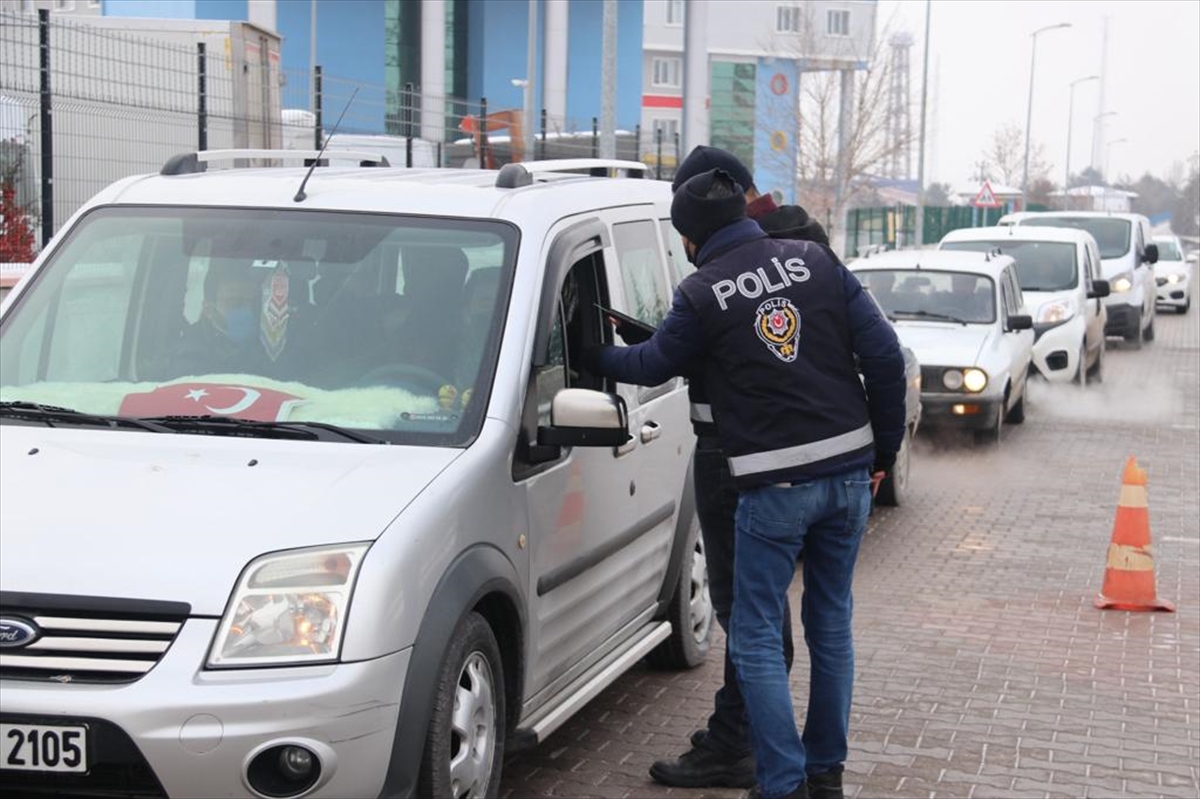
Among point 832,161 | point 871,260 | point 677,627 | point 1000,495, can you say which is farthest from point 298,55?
point 677,627

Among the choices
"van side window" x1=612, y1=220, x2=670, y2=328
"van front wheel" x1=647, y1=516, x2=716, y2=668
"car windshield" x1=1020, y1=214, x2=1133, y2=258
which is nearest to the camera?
"van side window" x1=612, y1=220, x2=670, y2=328

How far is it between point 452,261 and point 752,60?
84852 millimetres

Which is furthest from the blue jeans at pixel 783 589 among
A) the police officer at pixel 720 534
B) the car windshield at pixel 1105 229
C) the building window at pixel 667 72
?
the building window at pixel 667 72

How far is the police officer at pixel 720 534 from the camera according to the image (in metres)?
5.38

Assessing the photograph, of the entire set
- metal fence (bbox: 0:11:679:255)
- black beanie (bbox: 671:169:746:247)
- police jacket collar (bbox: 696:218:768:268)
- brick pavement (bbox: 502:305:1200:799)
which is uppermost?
metal fence (bbox: 0:11:679:255)

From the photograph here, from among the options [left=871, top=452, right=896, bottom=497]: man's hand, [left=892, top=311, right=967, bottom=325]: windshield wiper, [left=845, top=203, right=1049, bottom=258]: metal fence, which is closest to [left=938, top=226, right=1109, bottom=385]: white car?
[left=892, top=311, right=967, bottom=325]: windshield wiper

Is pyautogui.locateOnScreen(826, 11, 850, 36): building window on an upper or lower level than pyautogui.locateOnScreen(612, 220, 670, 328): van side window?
upper

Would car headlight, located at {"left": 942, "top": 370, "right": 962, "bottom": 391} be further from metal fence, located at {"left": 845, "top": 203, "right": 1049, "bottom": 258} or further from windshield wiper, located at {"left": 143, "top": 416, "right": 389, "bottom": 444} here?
metal fence, located at {"left": 845, "top": 203, "right": 1049, "bottom": 258}

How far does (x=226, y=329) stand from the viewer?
5117 mm

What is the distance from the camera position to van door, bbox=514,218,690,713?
199 inches

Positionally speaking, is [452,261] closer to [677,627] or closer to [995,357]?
[677,627]

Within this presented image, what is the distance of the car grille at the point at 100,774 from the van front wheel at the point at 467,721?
2.26 ft

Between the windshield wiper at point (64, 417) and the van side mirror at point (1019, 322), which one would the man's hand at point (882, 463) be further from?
the van side mirror at point (1019, 322)

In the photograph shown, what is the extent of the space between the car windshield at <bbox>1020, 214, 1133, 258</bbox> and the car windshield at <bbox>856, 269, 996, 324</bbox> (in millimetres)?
11739
